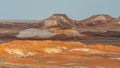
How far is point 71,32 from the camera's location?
138375 mm

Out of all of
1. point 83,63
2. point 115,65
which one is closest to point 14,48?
point 83,63

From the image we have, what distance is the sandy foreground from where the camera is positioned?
1965 inches

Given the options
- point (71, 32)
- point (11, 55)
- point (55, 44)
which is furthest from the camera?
point (71, 32)

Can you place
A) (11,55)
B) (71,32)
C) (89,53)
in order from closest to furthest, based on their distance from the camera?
(11,55) < (89,53) < (71,32)

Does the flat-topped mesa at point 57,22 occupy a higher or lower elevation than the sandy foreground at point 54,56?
→ higher

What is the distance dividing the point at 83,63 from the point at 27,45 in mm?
19442

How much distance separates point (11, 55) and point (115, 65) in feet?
62.5

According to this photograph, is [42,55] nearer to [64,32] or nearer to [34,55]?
[34,55]

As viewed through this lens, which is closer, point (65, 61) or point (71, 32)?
point (65, 61)

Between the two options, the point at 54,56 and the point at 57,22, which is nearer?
the point at 54,56

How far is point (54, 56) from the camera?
61.2 m

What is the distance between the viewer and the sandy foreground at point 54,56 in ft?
164

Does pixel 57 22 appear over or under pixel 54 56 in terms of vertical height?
over

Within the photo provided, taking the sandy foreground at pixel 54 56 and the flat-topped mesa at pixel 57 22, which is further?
the flat-topped mesa at pixel 57 22
